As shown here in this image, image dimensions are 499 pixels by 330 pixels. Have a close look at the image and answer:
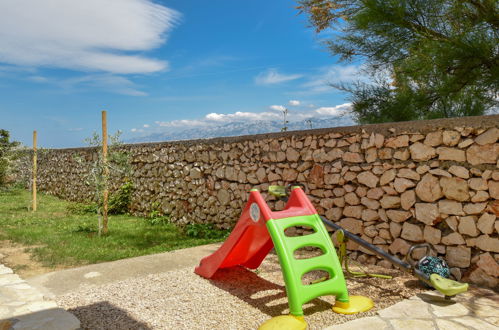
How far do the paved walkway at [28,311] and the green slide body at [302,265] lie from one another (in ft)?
5.71

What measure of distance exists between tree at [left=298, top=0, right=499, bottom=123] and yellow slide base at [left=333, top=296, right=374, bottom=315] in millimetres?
3720

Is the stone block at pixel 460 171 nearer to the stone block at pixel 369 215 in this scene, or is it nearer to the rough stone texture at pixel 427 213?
the rough stone texture at pixel 427 213

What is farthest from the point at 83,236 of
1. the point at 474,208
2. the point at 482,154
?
the point at 482,154

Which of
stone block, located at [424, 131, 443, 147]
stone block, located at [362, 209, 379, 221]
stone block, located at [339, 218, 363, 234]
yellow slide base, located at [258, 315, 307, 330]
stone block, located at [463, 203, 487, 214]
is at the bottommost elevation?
yellow slide base, located at [258, 315, 307, 330]

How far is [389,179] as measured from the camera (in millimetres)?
4840

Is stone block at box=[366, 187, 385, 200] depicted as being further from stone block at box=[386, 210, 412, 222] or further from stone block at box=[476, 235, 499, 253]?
stone block at box=[476, 235, 499, 253]

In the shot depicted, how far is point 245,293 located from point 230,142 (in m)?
3.39

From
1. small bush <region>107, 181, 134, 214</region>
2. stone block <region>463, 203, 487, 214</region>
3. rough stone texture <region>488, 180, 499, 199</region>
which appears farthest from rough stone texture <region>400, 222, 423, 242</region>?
small bush <region>107, 181, 134, 214</region>

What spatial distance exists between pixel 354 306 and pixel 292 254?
29.8 inches

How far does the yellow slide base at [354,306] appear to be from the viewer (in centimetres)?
348

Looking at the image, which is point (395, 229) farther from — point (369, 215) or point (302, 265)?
point (302, 265)

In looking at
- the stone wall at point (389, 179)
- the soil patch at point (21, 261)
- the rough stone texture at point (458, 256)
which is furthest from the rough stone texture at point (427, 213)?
the soil patch at point (21, 261)

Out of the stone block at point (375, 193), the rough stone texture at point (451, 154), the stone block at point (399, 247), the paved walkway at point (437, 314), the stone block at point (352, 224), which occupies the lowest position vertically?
the paved walkway at point (437, 314)

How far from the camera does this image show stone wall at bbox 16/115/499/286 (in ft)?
13.6
